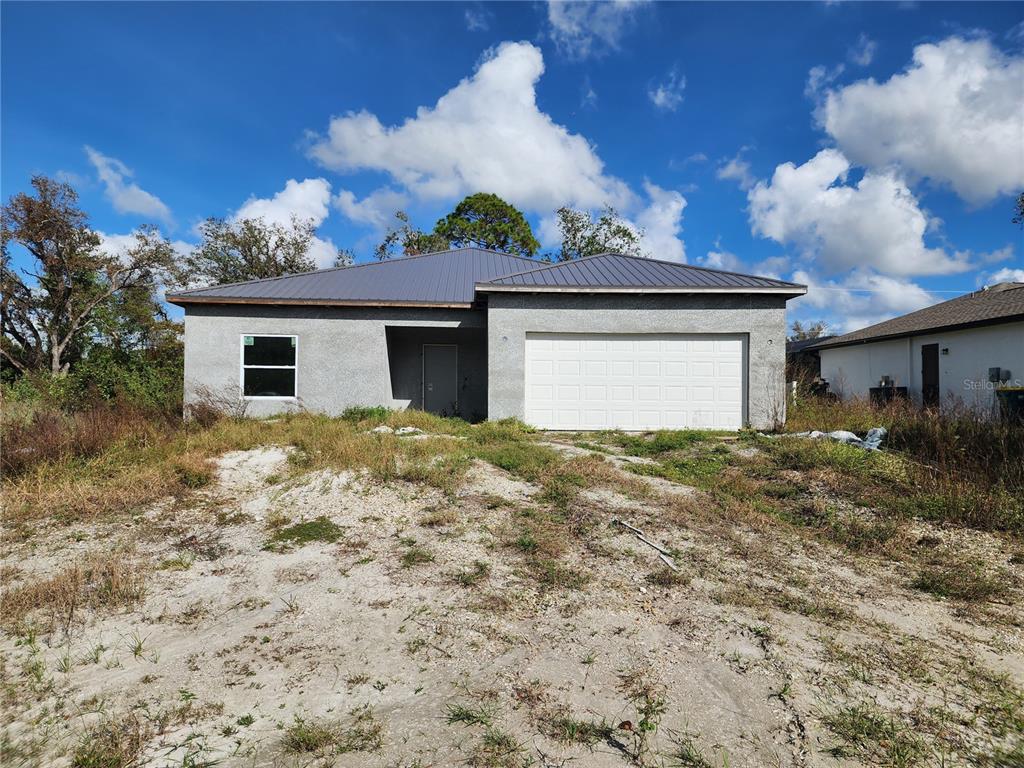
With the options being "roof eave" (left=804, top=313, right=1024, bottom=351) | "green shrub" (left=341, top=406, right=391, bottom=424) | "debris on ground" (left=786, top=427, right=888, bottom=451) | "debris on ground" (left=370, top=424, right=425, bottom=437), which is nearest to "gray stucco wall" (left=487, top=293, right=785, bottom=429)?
"debris on ground" (left=370, top=424, right=425, bottom=437)

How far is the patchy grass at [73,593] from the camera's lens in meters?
3.43

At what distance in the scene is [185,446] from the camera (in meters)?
7.47

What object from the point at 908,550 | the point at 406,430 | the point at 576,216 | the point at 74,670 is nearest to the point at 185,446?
the point at 406,430

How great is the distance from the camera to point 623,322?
1114 cm

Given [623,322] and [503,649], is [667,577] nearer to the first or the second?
[503,649]

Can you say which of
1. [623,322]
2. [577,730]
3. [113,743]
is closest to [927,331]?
[623,322]

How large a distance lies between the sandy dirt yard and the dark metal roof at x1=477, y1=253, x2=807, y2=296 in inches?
267

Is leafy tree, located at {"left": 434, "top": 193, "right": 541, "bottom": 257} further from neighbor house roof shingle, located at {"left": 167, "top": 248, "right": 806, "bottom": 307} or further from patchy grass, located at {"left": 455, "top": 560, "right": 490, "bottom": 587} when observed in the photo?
patchy grass, located at {"left": 455, "top": 560, "right": 490, "bottom": 587}

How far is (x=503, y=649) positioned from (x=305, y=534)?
9.65ft

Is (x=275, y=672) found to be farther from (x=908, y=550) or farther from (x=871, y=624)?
(x=908, y=550)

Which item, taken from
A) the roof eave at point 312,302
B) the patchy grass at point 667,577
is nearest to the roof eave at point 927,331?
the roof eave at point 312,302

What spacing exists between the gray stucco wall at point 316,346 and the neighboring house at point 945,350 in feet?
43.0

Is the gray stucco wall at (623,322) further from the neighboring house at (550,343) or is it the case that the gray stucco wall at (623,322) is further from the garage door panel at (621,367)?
the garage door panel at (621,367)

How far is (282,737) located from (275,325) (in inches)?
436
